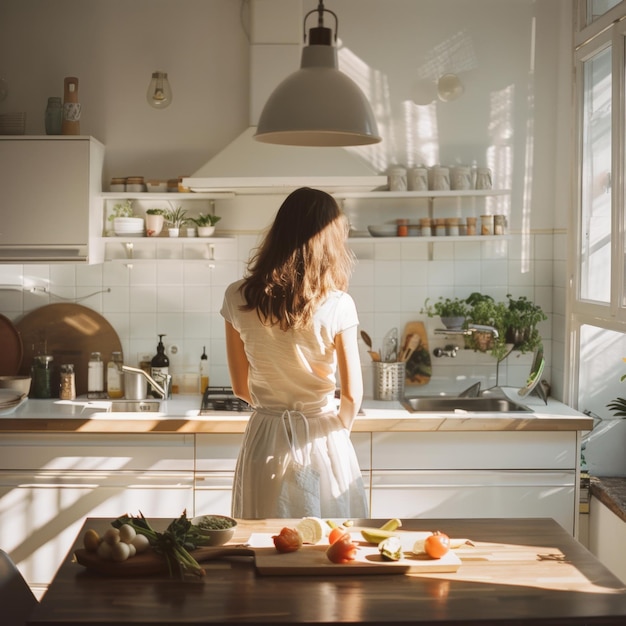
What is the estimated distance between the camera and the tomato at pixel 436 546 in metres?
2.07

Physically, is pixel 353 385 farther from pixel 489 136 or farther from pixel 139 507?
pixel 489 136

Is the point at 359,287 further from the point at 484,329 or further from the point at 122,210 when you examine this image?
the point at 122,210

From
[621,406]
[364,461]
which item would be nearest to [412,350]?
[364,461]

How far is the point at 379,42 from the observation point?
438 centimetres

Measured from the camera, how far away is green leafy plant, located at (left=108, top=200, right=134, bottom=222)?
14.1 ft

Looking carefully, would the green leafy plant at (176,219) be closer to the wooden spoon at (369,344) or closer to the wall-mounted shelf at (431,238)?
the wall-mounted shelf at (431,238)

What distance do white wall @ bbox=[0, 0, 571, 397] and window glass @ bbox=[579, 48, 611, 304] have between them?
225 mm

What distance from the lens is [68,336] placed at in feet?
14.5

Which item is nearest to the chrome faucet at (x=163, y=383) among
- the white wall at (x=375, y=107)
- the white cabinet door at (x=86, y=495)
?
the white wall at (x=375, y=107)

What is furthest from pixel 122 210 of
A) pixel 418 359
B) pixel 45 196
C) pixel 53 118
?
pixel 418 359

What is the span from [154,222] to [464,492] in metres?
1.96

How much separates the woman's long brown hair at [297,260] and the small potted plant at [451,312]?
175 cm

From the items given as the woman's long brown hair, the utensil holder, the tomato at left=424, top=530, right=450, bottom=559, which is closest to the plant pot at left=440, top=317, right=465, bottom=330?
the utensil holder

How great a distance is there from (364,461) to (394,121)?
176 centimetres
